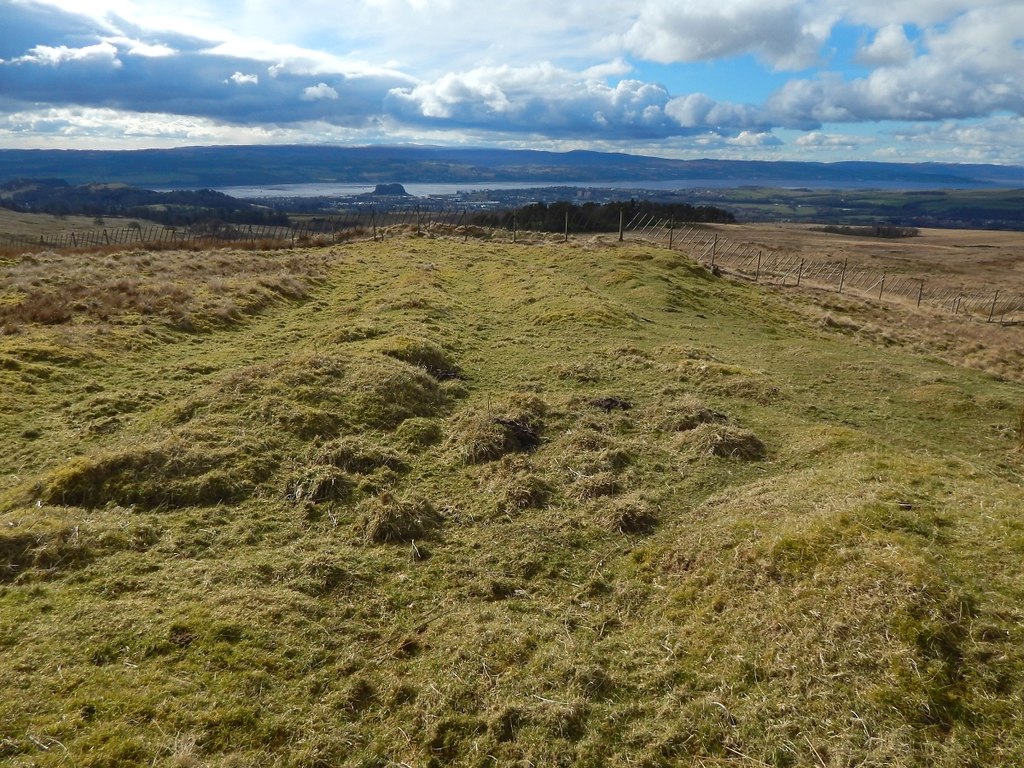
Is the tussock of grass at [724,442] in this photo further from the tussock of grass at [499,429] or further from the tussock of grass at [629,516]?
the tussock of grass at [499,429]

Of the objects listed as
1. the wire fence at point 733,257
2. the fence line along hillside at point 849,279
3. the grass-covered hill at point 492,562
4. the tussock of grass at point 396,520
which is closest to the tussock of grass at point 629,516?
the grass-covered hill at point 492,562

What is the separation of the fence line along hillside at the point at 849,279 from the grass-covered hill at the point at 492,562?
37.9 m

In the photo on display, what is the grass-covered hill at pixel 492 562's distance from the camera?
18.2 ft

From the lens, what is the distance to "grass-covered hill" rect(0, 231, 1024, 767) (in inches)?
218

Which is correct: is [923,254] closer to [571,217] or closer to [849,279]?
[849,279]

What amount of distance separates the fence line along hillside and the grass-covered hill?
124 feet

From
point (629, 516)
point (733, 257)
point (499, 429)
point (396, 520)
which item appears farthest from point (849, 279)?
point (396, 520)

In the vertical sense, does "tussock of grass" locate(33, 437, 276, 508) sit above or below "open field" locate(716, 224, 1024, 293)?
below

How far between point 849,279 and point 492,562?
66.1m

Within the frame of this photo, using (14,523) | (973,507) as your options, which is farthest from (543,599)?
(14,523)

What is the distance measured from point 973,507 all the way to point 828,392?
10079mm

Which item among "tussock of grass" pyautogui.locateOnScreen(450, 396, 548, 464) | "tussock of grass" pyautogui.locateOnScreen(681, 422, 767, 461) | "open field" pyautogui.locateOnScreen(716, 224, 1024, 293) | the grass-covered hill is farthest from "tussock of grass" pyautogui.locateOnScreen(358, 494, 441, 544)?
"open field" pyautogui.locateOnScreen(716, 224, 1024, 293)

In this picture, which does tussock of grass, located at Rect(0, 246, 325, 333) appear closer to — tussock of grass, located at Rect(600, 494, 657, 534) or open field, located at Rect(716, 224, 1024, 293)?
tussock of grass, located at Rect(600, 494, 657, 534)

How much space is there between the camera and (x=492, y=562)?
8.71 m
